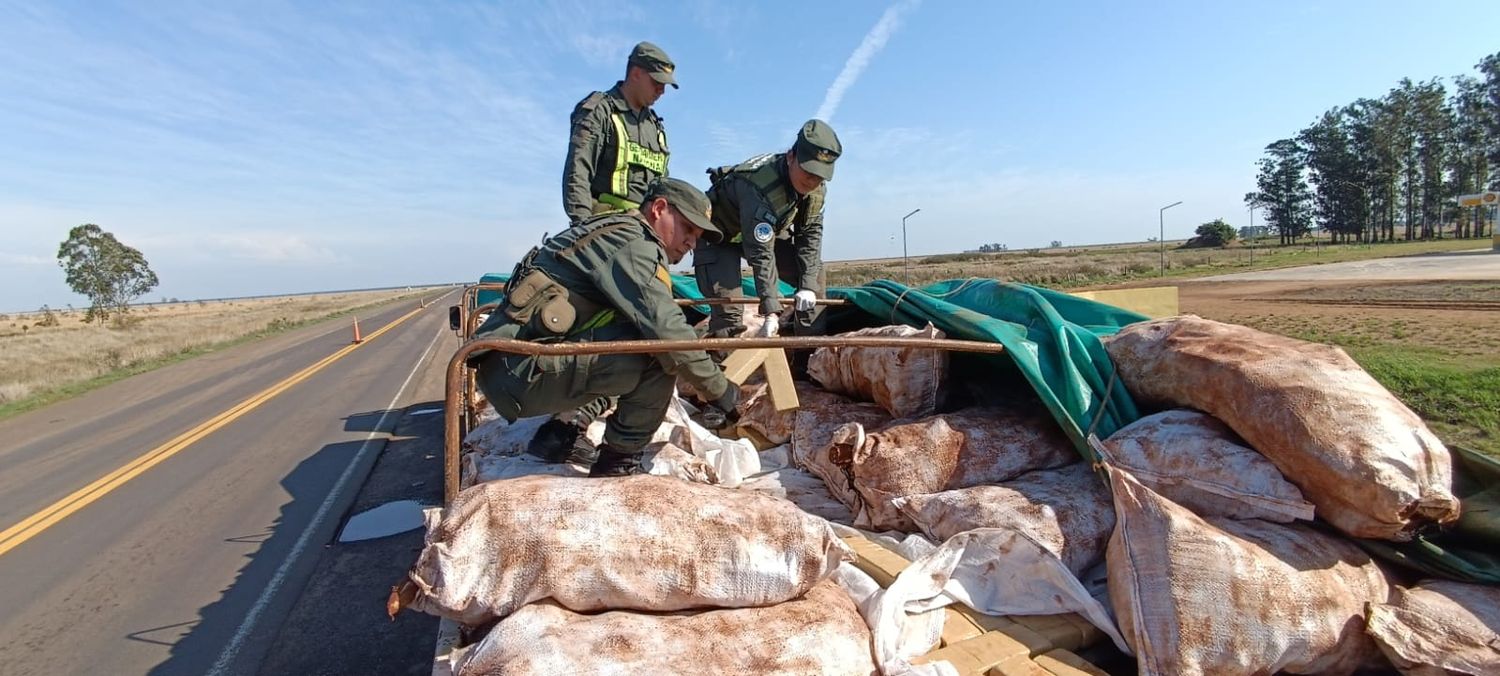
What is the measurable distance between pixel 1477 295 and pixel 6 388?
25.8m

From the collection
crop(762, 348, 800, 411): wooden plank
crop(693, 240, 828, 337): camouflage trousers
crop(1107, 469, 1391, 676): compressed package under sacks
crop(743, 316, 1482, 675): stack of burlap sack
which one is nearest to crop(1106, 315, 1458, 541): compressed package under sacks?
crop(743, 316, 1482, 675): stack of burlap sack

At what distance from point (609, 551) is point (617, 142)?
3326mm

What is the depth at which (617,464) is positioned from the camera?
323 centimetres

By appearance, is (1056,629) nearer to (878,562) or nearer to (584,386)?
(878,562)

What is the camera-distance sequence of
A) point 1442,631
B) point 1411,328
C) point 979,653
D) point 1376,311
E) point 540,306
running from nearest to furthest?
point 1442,631 → point 979,653 → point 540,306 → point 1411,328 → point 1376,311

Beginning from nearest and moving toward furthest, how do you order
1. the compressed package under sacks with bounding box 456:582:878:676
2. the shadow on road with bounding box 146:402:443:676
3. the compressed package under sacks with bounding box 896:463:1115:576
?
1. the compressed package under sacks with bounding box 456:582:878:676
2. the compressed package under sacks with bounding box 896:463:1115:576
3. the shadow on road with bounding box 146:402:443:676

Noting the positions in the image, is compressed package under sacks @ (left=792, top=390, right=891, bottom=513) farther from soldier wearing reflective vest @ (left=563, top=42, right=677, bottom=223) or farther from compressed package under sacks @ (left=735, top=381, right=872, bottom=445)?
soldier wearing reflective vest @ (left=563, top=42, right=677, bottom=223)

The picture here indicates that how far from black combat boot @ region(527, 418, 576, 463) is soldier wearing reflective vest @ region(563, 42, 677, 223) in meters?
1.37

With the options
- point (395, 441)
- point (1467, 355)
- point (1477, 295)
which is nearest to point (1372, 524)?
point (395, 441)

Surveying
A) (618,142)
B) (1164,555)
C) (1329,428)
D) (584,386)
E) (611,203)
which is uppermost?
(618,142)

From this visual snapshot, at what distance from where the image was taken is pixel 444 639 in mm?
1951

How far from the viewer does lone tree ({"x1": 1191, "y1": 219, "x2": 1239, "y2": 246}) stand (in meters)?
61.6

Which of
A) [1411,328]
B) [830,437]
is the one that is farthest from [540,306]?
[1411,328]

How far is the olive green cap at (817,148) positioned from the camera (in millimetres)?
4230
